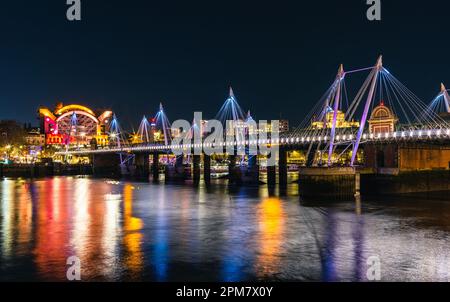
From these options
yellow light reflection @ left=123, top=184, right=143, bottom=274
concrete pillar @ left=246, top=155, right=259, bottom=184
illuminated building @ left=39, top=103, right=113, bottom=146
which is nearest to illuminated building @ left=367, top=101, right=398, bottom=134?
concrete pillar @ left=246, top=155, right=259, bottom=184

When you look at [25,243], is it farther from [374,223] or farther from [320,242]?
[374,223]

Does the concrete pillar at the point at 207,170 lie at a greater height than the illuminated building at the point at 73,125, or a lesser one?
lesser

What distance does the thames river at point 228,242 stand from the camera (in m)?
17.6

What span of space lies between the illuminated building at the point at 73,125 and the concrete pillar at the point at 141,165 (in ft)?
175

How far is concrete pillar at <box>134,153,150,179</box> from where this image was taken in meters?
118

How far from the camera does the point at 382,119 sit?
2566 inches

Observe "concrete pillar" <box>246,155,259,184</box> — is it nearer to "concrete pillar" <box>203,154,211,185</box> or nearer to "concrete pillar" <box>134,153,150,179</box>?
"concrete pillar" <box>203,154,211,185</box>

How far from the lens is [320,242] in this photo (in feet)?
78.2

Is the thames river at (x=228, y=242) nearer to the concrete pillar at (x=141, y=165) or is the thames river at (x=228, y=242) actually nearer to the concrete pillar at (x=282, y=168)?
the concrete pillar at (x=282, y=168)

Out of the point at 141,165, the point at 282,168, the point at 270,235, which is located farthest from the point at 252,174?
the point at 270,235

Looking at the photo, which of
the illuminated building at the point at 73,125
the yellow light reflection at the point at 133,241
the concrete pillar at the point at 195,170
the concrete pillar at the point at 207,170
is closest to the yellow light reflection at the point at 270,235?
the yellow light reflection at the point at 133,241

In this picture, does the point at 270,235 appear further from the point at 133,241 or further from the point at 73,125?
the point at 73,125
